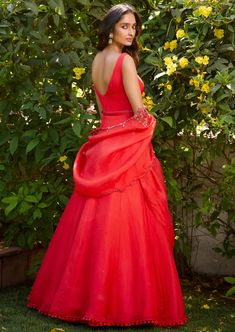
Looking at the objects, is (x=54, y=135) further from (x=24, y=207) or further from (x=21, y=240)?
(x=21, y=240)

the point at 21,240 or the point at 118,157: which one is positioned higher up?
the point at 118,157

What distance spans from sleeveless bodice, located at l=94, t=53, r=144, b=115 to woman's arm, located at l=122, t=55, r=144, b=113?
3 cm

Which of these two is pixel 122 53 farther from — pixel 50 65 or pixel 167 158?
pixel 167 158

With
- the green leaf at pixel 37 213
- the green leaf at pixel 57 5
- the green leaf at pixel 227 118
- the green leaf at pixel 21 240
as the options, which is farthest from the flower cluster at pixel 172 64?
the green leaf at pixel 21 240

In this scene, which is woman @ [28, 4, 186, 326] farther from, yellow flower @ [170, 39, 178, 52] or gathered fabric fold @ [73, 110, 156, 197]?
yellow flower @ [170, 39, 178, 52]

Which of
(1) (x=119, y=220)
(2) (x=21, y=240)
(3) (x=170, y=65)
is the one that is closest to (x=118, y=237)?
(1) (x=119, y=220)

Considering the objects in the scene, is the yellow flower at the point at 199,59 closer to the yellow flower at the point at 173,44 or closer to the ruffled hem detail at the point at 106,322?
the yellow flower at the point at 173,44

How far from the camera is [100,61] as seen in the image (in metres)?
4.27

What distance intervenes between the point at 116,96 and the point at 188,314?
4.12ft

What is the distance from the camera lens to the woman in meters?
4.16

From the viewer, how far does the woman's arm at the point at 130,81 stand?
163 inches

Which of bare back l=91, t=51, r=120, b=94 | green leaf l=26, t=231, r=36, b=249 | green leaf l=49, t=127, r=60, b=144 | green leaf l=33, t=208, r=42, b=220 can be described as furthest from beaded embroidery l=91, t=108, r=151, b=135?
green leaf l=26, t=231, r=36, b=249

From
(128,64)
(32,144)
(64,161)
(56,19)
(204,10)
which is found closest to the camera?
(128,64)

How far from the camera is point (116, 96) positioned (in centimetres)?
424
